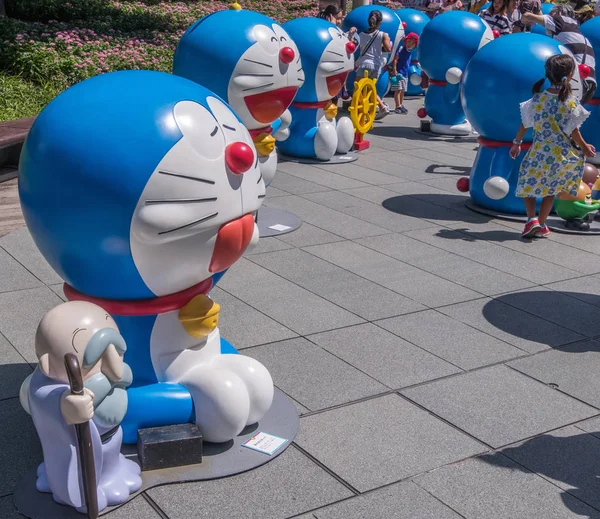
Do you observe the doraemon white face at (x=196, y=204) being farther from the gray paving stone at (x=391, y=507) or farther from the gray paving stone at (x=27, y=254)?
the gray paving stone at (x=27, y=254)

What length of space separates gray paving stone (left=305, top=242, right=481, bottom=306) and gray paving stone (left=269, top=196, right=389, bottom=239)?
0.41m

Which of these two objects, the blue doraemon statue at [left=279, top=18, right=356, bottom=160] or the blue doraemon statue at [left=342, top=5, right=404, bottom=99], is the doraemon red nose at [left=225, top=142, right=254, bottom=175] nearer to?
the blue doraemon statue at [left=279, top=18, right=356, bottom=160]

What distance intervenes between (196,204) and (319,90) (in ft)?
22.0

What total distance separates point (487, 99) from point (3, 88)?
279 inches

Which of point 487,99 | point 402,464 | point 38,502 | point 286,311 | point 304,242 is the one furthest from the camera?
point 487,99

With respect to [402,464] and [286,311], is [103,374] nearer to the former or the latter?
[402,464]

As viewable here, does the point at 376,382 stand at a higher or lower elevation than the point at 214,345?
lower

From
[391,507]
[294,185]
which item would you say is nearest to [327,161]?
[294,185]

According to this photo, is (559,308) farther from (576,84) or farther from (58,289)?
(58,289)

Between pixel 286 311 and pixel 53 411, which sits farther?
pixel 286 311

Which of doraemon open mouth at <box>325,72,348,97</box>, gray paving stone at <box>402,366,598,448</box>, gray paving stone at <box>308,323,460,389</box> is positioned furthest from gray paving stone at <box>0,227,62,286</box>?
doraemon open mouth at <box>325,72,348,97</box>

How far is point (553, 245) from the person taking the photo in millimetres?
7629

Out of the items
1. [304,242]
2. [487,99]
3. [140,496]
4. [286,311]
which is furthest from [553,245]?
[140,496]

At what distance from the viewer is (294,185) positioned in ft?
31.2
